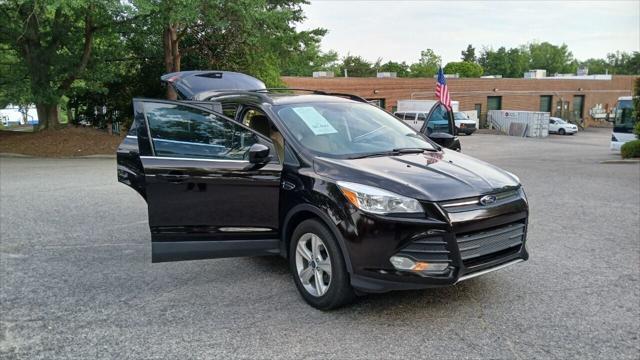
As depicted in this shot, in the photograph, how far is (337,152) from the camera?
14.1ft

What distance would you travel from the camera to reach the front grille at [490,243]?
12.1ft

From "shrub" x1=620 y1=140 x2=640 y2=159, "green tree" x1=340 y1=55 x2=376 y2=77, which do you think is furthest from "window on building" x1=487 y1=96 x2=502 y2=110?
"shrub" x1=620 y1=140 x2=640 y2=159

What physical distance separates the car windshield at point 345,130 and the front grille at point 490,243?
1162mm

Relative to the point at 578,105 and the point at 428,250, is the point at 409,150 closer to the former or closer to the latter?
the point at 428,250

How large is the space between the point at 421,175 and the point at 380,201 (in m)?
0.46

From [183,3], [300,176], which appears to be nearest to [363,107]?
[300,176]

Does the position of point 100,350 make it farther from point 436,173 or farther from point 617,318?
point 617,318

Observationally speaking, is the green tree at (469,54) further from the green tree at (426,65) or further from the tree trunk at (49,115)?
the tree trunk at (49,115)

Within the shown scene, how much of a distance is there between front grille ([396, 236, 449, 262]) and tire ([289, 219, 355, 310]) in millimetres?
514

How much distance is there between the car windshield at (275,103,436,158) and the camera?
14.4 ft

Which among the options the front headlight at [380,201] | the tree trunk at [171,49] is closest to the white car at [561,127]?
the tree trunk at [171,49]

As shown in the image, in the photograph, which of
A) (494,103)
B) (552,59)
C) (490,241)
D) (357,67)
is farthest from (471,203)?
(552,59)

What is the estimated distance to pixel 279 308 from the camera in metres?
4.14

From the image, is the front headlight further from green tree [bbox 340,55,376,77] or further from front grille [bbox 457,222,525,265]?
green tree [bbox 340,55,376,77]
